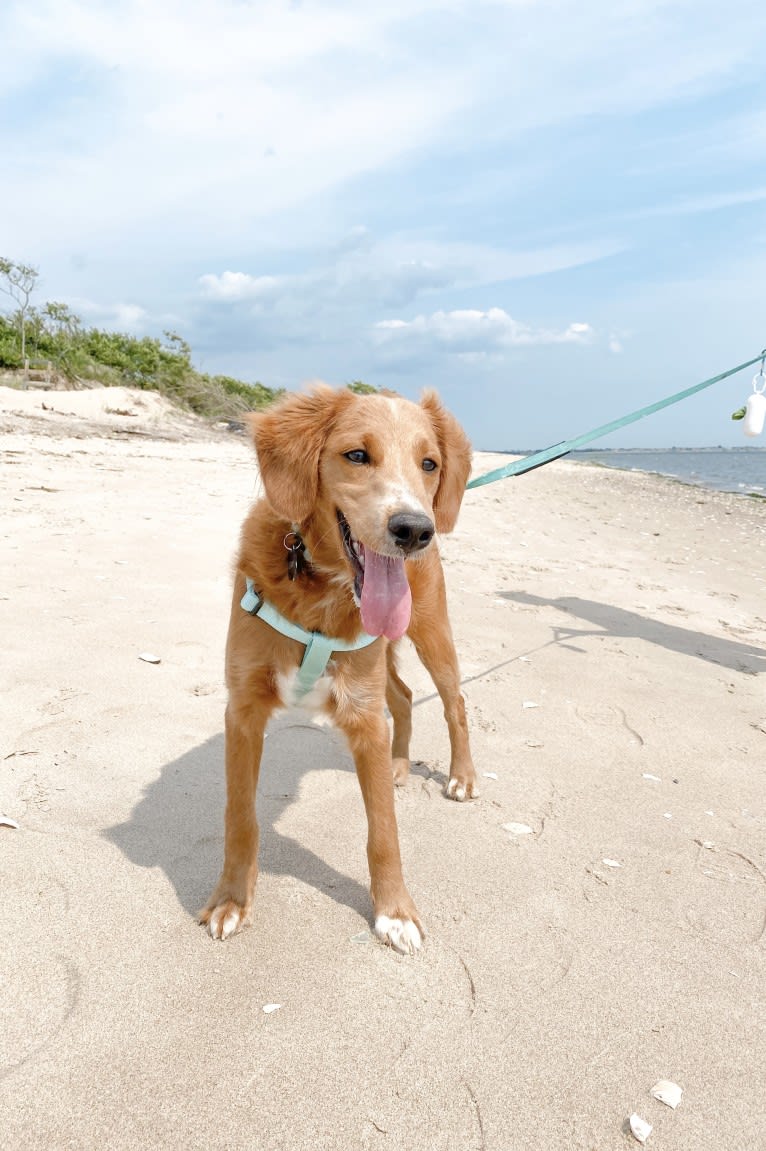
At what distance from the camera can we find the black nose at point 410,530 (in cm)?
243

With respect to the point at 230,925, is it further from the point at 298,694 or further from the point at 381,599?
the point at 381,599

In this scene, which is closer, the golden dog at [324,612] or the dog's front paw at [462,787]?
the golden dog at [324,612]

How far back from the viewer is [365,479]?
8.96 feet

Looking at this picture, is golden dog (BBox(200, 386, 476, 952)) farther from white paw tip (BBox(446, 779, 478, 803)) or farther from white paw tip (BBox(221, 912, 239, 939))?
white paw tip (BBox(446, 779, 478, 803))

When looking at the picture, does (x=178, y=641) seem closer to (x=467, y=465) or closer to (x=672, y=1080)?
(x=467, y=465)

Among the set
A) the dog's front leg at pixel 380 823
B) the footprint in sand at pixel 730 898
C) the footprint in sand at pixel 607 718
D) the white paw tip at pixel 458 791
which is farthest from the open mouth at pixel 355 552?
the footprint in sand at pixel 607 718

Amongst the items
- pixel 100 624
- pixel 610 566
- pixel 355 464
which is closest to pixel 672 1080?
pixel 355 464

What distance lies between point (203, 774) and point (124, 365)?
1084 inches

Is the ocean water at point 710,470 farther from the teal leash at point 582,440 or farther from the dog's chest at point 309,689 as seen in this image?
the dog's chest at point 309,689

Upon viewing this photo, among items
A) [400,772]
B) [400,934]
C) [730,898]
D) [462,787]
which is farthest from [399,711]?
[730,898]

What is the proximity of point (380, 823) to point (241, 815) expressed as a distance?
0.51 meters

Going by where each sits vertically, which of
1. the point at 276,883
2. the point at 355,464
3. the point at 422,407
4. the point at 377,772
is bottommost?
the point at 276,883

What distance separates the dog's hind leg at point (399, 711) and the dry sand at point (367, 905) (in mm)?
153

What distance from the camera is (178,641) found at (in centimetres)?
497
